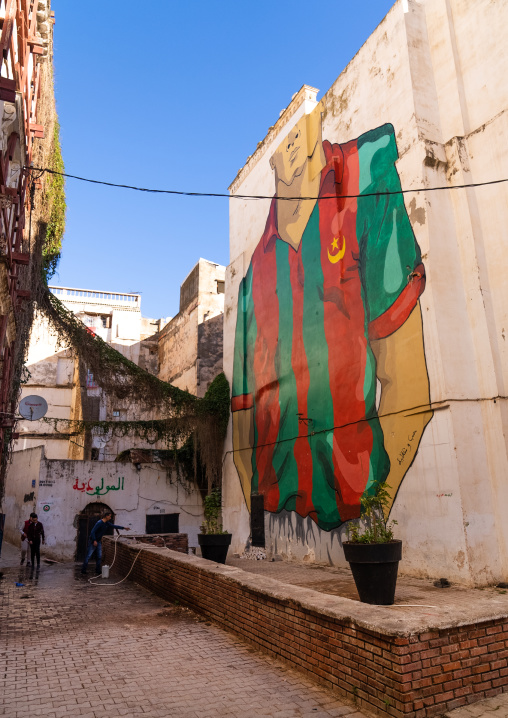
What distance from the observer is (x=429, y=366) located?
9180 millimetres

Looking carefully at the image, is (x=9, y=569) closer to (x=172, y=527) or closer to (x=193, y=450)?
(x=172, y=527)

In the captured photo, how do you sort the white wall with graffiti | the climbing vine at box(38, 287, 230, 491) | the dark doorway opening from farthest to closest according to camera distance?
the climbing vine at box(38, 287, 230, 491) < the white wall with graffiti < the dark doorway opening

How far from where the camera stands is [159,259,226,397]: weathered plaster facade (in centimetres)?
2220

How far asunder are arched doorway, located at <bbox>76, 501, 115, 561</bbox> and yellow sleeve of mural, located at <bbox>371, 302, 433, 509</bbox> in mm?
10048

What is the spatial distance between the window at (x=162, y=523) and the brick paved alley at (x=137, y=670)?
9.97 m

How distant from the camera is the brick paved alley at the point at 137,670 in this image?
3812 mm

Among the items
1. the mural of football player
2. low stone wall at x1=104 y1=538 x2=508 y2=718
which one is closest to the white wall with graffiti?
the mural of football player

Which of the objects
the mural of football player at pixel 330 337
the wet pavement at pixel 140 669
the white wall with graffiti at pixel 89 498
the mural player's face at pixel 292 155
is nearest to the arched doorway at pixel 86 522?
the white wall with graffiti at pixel 89 498

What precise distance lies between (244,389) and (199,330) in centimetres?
677

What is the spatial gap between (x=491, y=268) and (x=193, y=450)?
11.9 meters

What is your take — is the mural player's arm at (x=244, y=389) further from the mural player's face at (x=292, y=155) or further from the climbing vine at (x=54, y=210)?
the climbing vine at (x=54, y=210)

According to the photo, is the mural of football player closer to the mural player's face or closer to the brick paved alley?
the mural player's face
